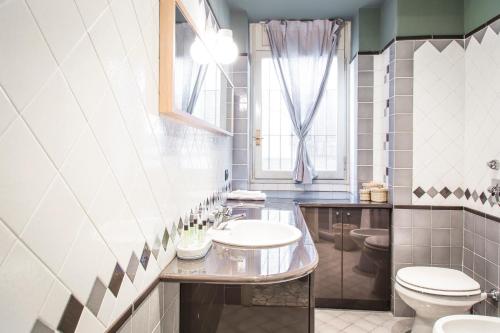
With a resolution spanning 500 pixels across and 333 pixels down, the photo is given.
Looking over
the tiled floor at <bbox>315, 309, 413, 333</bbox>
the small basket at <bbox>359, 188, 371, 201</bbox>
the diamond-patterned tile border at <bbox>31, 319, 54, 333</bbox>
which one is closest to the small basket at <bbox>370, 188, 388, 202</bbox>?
the small basket at <bbox>359, 188, 371, 201</bbox>

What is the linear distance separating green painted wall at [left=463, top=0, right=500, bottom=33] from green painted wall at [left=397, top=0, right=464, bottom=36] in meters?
0.05

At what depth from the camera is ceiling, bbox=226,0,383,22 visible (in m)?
3.02

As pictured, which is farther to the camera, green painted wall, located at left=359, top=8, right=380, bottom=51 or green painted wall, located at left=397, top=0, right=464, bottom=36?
green painted wall, located at left=359, top=8, right=380, bottom=51

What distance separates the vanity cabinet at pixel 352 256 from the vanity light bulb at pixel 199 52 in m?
1.59

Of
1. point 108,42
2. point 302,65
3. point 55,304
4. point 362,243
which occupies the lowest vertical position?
point 362,243

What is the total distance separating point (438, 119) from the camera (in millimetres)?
2652

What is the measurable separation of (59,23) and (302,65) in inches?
114

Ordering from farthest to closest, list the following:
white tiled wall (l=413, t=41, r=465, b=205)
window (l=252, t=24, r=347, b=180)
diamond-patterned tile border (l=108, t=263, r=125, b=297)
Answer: window (l=252, t=24, r=347, b=180), white tiled wall (l=413, t=41, r=465, b=205), diamond-patterned tile border (l=108, t=263, r=125, b=297)

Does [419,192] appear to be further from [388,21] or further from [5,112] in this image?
[5,112]

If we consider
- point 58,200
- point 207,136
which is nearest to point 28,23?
point 58,200

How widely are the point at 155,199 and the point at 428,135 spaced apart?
2256mm

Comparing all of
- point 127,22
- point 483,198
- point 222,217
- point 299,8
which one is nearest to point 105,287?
point 127,22

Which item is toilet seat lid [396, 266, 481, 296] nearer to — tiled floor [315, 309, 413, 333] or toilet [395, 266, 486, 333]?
toilet [395, 266, 486, 333]

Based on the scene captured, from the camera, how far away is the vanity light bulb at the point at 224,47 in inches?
84.9
